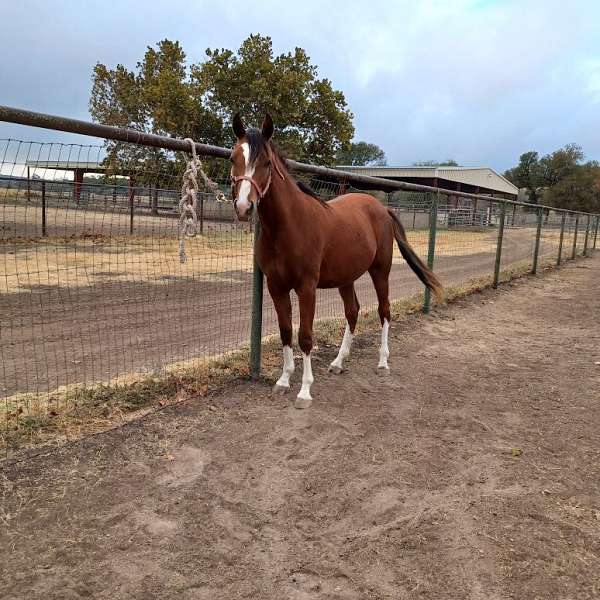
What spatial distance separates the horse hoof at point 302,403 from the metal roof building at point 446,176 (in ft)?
95.1

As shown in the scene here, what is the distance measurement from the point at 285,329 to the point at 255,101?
22.3 metres

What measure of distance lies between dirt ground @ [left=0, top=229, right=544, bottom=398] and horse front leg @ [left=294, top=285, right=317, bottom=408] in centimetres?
131

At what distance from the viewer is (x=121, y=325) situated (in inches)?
236

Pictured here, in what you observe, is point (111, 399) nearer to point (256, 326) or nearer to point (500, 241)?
point (256, 326)

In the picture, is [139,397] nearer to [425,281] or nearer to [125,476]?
[125,476]

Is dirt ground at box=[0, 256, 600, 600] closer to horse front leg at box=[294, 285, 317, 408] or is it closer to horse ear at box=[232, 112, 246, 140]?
horse front leg at box=[294, 285, 317, 408]

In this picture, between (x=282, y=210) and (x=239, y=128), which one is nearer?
(x=239, y=128)

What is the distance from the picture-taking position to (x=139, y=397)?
3539 mm

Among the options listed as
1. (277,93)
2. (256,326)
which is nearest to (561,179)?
(277,93)

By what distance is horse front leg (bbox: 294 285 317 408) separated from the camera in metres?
3.66

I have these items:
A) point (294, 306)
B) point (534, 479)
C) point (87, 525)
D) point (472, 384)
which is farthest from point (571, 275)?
point (87, 525)

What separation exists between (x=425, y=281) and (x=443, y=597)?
13.4 feet

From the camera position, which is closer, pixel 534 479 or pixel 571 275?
pixel 534 479

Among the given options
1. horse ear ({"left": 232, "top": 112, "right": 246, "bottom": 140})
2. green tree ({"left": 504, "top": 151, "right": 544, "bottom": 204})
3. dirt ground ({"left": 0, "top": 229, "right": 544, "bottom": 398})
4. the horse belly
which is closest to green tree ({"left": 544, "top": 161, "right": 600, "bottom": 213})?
green tree ({"left": 504, "top": 151, "right": 544, "bottom": 204})
